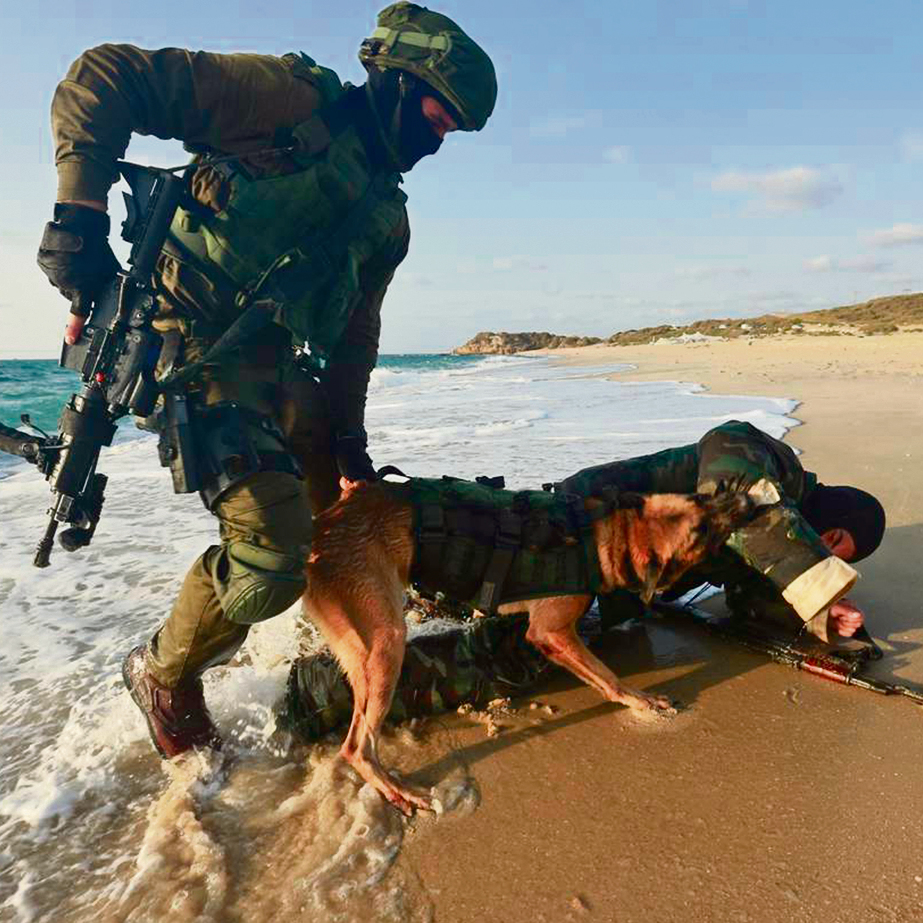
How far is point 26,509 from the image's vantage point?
22.5 ft

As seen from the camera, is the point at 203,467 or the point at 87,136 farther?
the point at 203,467

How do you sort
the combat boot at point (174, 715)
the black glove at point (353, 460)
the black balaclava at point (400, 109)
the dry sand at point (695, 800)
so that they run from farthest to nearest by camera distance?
the black glove at point (353, 460)
the black balaclava at point (400, 109)
the combat boot at point (174, 715)
the dry sand at point (695, 800)

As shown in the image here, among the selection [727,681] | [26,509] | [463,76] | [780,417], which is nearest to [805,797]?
[727,681]

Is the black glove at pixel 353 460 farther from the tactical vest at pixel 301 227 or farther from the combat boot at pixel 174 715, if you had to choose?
the combat boot at pixel 174 715

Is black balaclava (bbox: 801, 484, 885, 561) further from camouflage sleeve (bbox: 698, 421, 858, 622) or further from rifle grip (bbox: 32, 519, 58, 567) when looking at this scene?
rifle grip (bbox: 32, 519, 58, 567)

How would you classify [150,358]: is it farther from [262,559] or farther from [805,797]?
[805,797]

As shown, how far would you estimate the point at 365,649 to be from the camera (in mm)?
2684

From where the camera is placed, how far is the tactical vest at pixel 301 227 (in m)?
2.68

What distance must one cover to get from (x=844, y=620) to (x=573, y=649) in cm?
131

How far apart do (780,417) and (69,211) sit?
29.4 ft

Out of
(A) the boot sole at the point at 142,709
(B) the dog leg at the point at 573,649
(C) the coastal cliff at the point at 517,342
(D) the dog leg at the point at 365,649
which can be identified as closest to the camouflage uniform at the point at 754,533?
(B) the dog leg at the point at 573,649

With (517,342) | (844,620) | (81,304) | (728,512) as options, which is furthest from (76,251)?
(517,342)

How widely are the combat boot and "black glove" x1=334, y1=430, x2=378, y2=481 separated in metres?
1.16

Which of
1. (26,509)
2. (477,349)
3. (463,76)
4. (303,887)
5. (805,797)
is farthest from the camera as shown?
(477,349)
